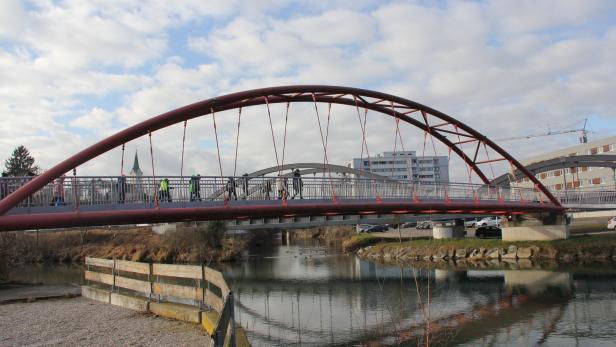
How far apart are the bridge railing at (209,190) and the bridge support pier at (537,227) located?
Result: 14.3 meters

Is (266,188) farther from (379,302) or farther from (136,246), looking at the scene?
(136,246)

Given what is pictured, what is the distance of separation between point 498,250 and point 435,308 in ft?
76.4

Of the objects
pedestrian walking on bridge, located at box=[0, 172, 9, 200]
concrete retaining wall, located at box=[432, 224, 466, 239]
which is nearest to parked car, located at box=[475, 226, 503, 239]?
concrete retaining wall, located at box=[432, 224, 466, 239]

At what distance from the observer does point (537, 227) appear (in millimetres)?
44750

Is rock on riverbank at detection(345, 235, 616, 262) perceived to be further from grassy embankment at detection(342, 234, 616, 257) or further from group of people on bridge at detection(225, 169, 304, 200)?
group of people on bridge at detection(225, 169, 304, 200)

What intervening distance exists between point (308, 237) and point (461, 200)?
5644 centimetres

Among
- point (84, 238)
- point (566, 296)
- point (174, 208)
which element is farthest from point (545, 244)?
point (84, 238)

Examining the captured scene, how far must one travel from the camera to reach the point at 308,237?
89562 millimetres

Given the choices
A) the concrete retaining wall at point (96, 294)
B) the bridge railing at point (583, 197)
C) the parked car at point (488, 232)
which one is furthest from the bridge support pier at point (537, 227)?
the concrete retaining wall at point (96, 294)

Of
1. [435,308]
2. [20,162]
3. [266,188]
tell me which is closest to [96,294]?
[266,188]

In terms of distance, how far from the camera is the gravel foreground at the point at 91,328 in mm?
11562

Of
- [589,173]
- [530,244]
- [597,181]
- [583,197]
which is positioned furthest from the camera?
[589,173]

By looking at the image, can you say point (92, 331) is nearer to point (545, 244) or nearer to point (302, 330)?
point (302, 330)

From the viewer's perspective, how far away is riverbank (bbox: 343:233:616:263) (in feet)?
129
